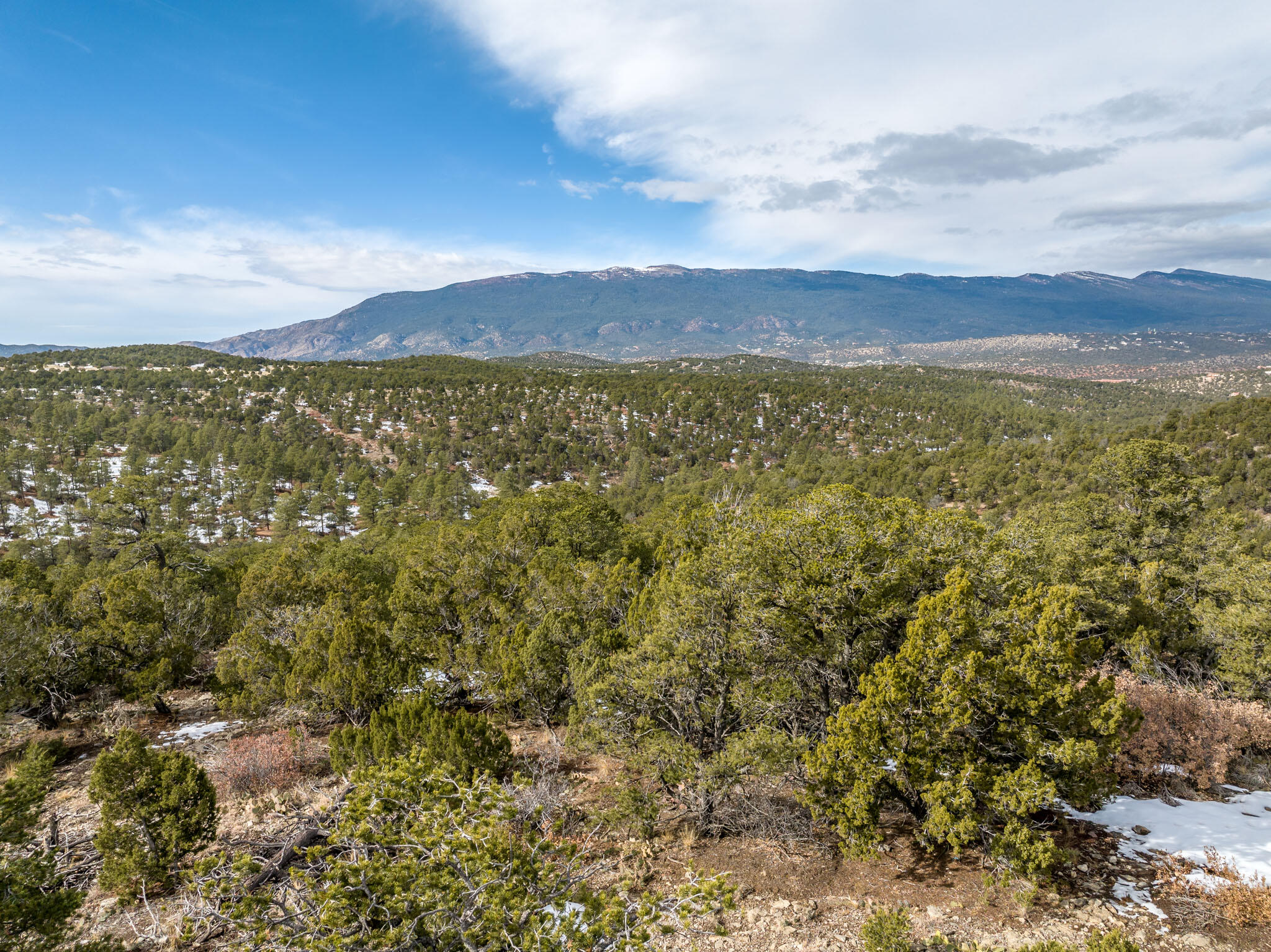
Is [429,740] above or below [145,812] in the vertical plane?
below

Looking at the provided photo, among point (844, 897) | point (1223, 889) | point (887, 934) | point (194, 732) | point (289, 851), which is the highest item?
point (289, 851)

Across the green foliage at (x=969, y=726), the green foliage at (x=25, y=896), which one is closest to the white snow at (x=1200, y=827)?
the green foliage at (x=969, y=726)

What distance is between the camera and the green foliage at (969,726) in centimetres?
1043

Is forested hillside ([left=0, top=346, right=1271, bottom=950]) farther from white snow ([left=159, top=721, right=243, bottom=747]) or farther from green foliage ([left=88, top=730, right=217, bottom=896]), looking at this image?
white snow ([left=159, top=721, right=243, bottom=747])

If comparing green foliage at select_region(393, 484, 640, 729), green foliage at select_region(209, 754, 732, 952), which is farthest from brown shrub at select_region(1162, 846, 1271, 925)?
green foliage at select_region(393, 484, 640, 729)

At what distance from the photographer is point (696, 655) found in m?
13.2

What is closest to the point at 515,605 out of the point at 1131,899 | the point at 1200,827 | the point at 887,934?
the point at 887,934

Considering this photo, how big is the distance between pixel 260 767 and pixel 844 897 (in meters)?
16.4

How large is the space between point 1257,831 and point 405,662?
79.8 ft

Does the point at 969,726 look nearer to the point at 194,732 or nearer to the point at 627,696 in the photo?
the point at 627,696

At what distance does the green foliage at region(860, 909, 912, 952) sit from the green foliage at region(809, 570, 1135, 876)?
1.78 m

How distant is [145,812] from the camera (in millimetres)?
11352

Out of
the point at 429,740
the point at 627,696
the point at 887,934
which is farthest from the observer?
the point at 627,696

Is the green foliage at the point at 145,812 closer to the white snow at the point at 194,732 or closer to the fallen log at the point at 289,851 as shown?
the fallen log at the point at 289,851
